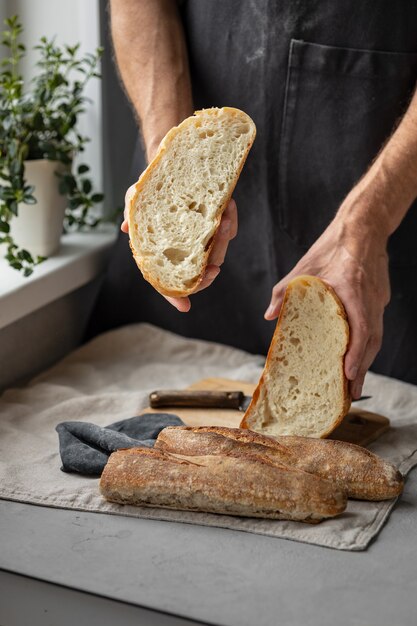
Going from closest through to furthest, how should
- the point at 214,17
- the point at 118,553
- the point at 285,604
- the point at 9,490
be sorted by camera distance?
the point at 285,604 → the point at 118,553 → the point at 9,490 → the point at 214,17

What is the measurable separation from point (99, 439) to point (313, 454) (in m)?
0.35

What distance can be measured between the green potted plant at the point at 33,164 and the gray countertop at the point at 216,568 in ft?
2.44

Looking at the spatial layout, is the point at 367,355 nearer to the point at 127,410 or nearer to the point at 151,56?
the point at 127,410

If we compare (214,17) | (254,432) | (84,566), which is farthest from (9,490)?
(214,17)

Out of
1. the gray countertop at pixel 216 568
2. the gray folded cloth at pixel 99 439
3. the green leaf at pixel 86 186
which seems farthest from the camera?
the green leaf at pixel 86 186

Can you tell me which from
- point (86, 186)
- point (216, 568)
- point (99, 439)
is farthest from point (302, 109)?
point (216, 568)

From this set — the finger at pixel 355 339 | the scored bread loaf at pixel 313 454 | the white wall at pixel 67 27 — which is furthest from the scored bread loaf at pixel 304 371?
the white wall at pixel 67 27

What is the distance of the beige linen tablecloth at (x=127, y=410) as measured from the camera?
1.36m

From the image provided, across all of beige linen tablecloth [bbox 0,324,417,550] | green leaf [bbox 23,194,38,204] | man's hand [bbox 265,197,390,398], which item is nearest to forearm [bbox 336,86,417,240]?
man's hand [bbox 265,197,390,398]

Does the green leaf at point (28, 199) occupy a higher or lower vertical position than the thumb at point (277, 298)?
higher

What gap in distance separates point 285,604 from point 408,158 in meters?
0.86

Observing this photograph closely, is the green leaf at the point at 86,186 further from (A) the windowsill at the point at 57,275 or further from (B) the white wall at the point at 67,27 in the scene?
(B) the white wall at the point at 67,27

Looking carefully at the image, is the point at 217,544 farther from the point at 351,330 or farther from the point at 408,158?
the point at 408,158

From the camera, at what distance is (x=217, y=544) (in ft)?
4.30
